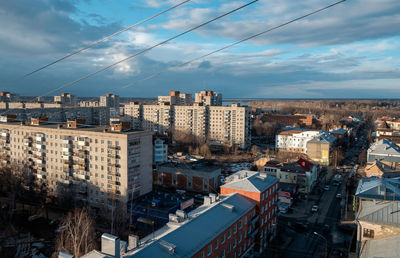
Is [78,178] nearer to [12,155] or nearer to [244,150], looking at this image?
[12,155]

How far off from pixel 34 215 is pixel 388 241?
16.7m

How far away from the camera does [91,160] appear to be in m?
16.6

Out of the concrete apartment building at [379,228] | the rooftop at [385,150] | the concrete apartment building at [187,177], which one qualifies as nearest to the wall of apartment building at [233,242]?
the concrete apartment building at [379,228]

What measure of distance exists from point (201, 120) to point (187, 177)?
2034cm

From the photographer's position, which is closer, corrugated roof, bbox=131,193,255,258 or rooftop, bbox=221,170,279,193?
corrugated roof, bbox=131,193,255,258

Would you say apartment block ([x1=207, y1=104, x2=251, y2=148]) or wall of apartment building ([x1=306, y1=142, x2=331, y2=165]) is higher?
apartment block ([x1=207, y1=104, x2=251, y2=148])

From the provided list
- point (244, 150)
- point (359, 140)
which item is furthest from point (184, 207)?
point (359, 140)

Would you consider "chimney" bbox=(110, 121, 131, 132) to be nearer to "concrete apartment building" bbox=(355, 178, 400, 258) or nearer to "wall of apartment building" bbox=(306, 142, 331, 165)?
"concrete apartment building" bbox=(355, 178, 400, 258)

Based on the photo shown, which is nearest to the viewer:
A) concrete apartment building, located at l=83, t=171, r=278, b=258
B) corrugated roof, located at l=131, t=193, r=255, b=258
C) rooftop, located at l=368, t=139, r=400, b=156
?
corrugated roof, located at l=131, t=193, r=255, b=258

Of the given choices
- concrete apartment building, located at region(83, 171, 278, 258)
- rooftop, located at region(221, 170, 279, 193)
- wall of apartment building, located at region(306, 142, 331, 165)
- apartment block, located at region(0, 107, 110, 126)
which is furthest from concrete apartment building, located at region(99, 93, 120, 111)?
concrete apartment building, located at region(83, 171, 278, 258)

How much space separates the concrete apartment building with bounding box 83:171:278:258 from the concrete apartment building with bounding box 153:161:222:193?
660 cm

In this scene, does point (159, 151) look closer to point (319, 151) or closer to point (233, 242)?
point (319, 151)

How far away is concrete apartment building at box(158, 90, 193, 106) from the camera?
5638cm

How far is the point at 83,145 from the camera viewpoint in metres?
16.7
